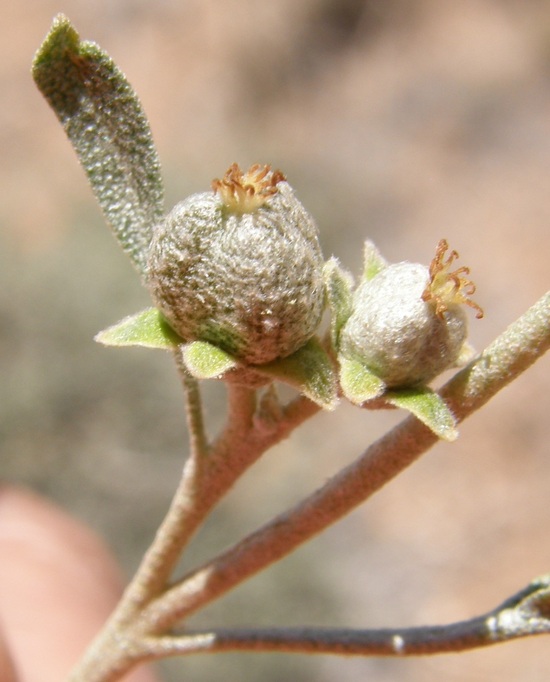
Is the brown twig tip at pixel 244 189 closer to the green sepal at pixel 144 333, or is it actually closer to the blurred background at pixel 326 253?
the green sepal at pixel 144 333

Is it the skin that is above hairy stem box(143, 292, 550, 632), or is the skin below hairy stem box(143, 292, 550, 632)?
above

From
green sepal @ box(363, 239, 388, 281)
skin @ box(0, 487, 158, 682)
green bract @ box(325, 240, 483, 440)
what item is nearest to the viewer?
green bract @ box(325, 240, 483, 440)

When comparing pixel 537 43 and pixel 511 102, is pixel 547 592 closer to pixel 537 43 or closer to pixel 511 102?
pixel 511 102

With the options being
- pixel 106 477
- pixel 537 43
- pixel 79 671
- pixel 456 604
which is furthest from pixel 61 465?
pixel 537 43

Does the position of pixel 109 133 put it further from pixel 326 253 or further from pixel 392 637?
pixel 326 253

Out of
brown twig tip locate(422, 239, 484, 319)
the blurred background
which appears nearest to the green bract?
brown twig tip locate(422, 239, 484, 319)

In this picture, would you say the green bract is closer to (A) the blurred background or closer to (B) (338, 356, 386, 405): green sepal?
(B) (338, 356, 386, 405): green sepal

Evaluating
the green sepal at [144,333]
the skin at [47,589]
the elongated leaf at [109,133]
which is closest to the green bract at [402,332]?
the green sepal at [144,333]
